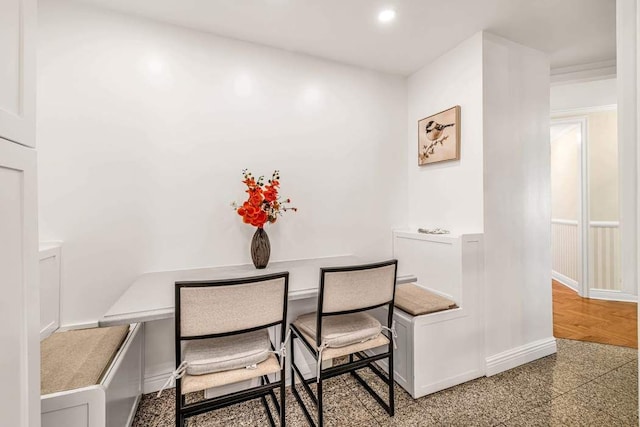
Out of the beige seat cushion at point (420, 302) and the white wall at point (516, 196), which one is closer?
the beige seat cushion at point (420, 302)

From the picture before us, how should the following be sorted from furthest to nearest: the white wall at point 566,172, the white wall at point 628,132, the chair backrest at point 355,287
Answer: the white wall at point 566,172
the chair backrest at point 355,287
the white wall at point 628,132

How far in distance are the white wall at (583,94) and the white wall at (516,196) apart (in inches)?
37.3

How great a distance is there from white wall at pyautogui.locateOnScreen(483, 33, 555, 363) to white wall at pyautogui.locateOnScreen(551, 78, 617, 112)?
0.95m

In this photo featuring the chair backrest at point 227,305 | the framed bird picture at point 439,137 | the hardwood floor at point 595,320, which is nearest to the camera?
the chair backrest at point 227,305

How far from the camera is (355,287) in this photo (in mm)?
1432

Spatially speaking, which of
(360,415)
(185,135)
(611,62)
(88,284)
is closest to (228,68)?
(185,135)

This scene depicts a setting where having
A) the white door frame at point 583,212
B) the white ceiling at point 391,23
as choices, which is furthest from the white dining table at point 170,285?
the white door frame at point 583,212

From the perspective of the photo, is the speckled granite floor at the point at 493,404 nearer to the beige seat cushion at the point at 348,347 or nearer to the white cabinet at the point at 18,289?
the beige seat cushion at the point at 348,347

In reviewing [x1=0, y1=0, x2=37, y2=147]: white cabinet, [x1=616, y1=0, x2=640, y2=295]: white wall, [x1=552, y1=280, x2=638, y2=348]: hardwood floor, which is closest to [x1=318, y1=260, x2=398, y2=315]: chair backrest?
[x1=616, y1=0, x2=640, y2=295]: white wall

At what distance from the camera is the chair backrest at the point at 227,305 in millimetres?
1126

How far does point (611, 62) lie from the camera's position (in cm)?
246

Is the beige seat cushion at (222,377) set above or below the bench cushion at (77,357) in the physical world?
below

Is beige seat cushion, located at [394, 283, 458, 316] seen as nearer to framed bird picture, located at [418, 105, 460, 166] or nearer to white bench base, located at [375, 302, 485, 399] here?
white bench base, located at [375, 302, 485, 399]

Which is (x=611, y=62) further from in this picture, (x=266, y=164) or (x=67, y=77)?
(x=67, y=77)
